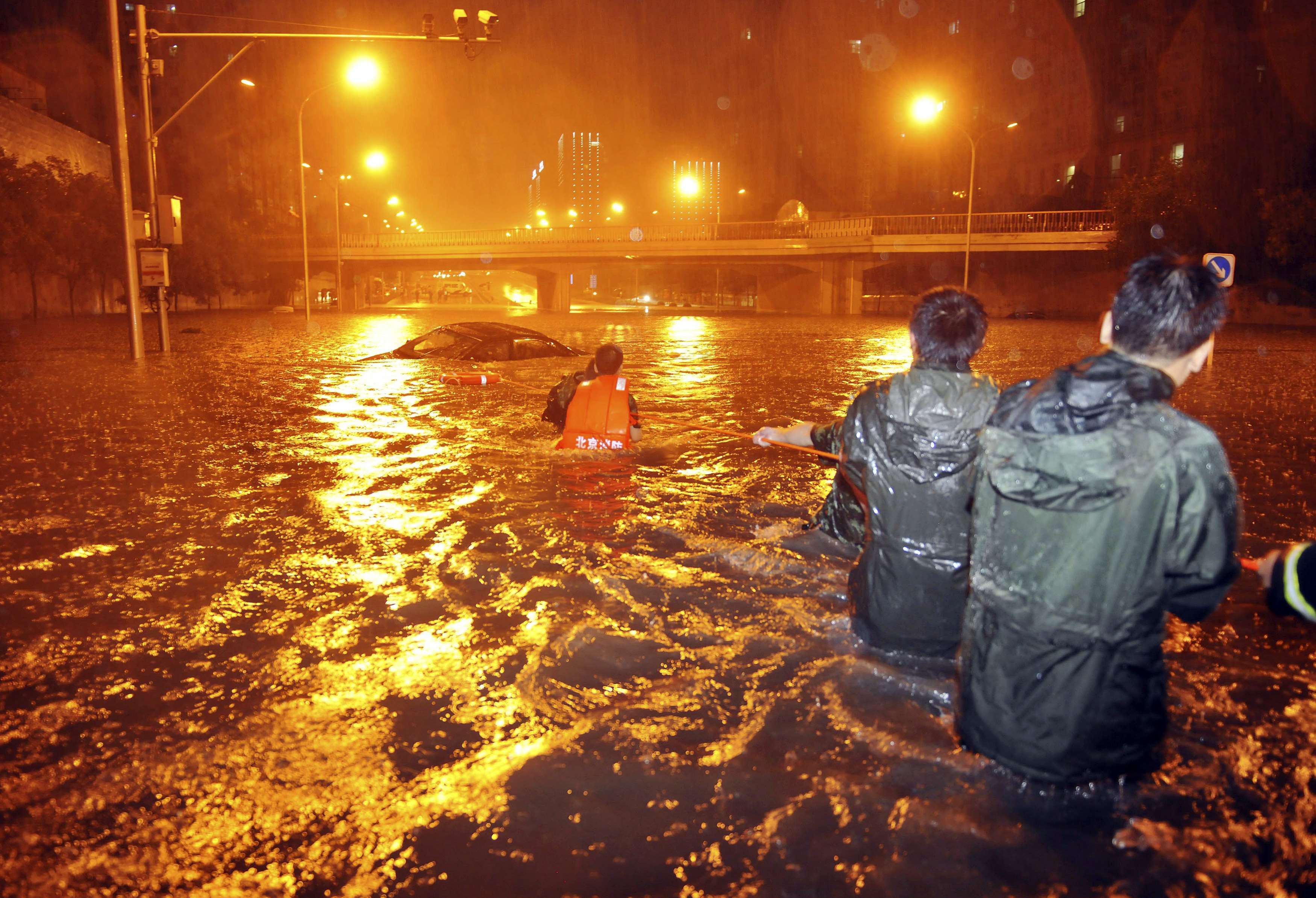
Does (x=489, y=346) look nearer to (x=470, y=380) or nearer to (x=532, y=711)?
(x=470, y=380)

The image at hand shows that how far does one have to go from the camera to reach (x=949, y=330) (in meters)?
4.01

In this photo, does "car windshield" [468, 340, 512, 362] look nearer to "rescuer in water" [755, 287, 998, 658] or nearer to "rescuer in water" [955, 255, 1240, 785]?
"rescuer in water" [755, 287, 998, 658]

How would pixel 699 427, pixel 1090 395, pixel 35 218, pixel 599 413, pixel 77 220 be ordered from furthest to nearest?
pixel 77 220 → pixel 35 218 → pixel 699 427 → pixel 599 413 → pixel 1090 395

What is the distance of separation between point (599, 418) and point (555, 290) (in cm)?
6566

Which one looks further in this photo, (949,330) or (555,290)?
(555,290)

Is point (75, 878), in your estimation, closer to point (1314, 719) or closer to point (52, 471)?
point (1314, 719)

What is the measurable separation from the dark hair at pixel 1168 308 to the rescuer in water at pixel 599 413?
6.25m

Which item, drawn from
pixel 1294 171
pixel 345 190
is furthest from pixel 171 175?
pixel 1294 171

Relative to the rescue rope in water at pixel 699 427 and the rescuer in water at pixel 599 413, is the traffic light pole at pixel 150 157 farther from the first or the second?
the rescuer in water at pixel 599 413

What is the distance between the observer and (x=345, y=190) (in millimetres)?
120062

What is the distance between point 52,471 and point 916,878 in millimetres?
8632

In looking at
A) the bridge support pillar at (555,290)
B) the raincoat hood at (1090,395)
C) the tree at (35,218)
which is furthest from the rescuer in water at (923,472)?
the bridge support pillar at (555,290)

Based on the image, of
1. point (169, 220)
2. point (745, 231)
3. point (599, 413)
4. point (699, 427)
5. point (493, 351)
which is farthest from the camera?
point (745, 231)

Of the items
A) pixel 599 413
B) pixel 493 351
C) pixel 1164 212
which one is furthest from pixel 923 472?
pixel 1164 212
